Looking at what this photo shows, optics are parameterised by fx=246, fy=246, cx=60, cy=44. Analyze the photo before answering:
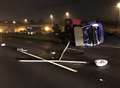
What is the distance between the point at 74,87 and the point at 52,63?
300 centimetres

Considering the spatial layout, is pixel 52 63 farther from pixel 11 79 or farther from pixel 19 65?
pixel 11 79

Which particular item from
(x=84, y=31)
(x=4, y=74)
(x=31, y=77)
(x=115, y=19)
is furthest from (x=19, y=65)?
(x=115, y=19)

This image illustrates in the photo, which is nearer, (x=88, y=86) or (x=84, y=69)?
(x=88, y=86)

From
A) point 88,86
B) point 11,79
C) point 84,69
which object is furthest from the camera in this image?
point 84,69

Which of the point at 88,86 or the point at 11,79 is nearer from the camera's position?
the point at 88,86

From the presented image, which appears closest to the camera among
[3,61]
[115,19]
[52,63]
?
[52,63]

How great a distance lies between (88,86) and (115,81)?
0.83 metres

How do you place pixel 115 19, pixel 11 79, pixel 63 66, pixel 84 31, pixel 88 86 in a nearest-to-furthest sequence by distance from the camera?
1. pixel 88 86
2. pixel 11 79
3. pixel 63 66
4. pixel 84 31
5. pixel 115 19

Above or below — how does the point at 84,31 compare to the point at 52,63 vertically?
above

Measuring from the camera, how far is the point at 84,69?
8.20m

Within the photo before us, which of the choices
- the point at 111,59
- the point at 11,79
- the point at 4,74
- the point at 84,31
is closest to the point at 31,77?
the point at 11,79

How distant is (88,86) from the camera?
6418mm

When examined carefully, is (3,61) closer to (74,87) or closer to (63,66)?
(63,66)

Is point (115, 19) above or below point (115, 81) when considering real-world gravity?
above
